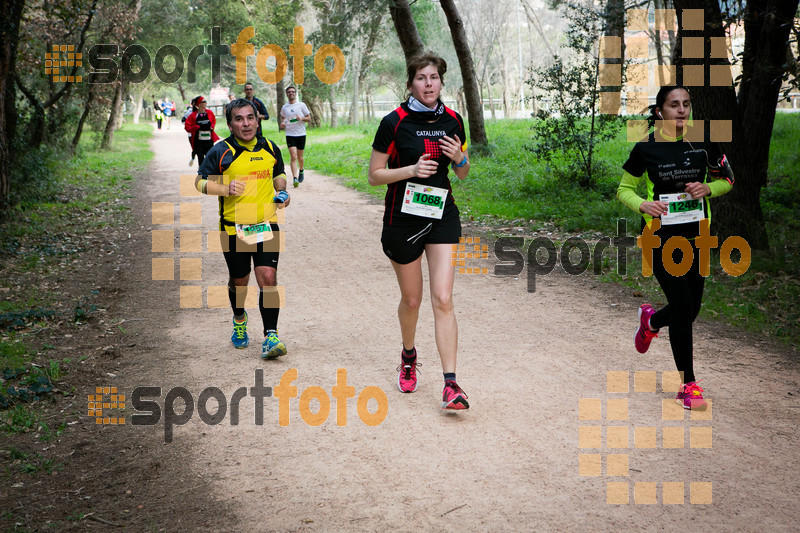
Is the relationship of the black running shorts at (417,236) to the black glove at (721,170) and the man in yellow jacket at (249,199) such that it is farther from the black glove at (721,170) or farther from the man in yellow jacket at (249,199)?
the black glove at (721,170)

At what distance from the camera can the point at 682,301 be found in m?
5.18

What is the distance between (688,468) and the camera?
432 cm

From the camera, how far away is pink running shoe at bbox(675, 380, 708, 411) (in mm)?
5160

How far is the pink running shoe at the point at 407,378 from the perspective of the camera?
5.62 metres

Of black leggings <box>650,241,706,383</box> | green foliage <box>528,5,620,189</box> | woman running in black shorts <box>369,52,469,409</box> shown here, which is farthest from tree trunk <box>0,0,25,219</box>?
black leggings <box>650,241,706,383</box>

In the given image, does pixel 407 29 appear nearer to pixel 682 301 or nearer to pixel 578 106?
pixel 578 106

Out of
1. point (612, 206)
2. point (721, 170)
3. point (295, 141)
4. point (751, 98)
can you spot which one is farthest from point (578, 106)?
point (721, 170)

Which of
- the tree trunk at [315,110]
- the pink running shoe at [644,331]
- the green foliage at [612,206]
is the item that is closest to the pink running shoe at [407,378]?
the pink running shoe at [644,331]

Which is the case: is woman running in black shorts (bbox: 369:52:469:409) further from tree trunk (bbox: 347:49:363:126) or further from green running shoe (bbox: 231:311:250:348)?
tree trunk (bbox: 347:49:363:126)

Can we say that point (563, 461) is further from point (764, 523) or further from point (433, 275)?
point (433, 275)

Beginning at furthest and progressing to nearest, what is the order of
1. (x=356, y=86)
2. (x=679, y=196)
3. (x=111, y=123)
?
(x=356, y=86) → (x=111, y=123) → (x=679, y=196)

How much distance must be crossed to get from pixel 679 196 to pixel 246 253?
144 inches

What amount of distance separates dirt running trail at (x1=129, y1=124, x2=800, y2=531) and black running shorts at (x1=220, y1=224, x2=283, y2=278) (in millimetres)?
801

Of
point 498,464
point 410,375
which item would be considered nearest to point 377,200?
point 410,375
